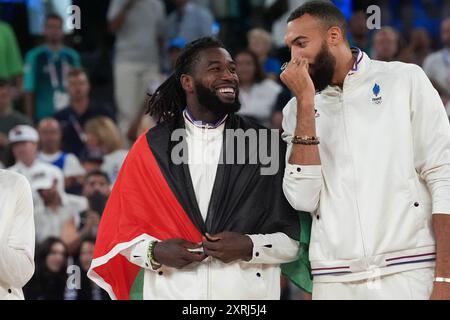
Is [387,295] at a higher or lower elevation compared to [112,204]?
lower

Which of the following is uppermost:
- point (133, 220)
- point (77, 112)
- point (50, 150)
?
point (77, 112)

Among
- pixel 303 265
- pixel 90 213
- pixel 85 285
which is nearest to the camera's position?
pixel 303 265

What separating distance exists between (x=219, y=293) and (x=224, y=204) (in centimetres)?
41

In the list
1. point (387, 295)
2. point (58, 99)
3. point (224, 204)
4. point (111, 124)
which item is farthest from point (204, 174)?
point (58, 99)

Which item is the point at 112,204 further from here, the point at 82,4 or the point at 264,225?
the point at 82,4

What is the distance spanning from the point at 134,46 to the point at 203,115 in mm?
5280

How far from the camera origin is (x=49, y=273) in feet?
27.1

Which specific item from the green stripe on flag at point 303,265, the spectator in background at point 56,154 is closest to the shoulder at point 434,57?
the spectator in background at point 56,154

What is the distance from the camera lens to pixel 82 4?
10859 mm

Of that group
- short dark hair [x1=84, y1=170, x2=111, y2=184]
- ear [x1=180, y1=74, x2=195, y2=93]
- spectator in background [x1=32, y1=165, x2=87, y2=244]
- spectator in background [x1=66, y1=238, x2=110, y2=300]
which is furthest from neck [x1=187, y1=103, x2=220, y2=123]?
short dark hair [x1=84, y1=170, x2=111, y2=184]

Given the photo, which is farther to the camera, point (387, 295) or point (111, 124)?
point (111, 124)

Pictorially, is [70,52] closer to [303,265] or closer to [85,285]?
[85,285]

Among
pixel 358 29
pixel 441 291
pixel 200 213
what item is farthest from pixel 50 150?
pixel 441 291

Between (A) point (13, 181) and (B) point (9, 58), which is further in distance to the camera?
(B) point (9, 58)
